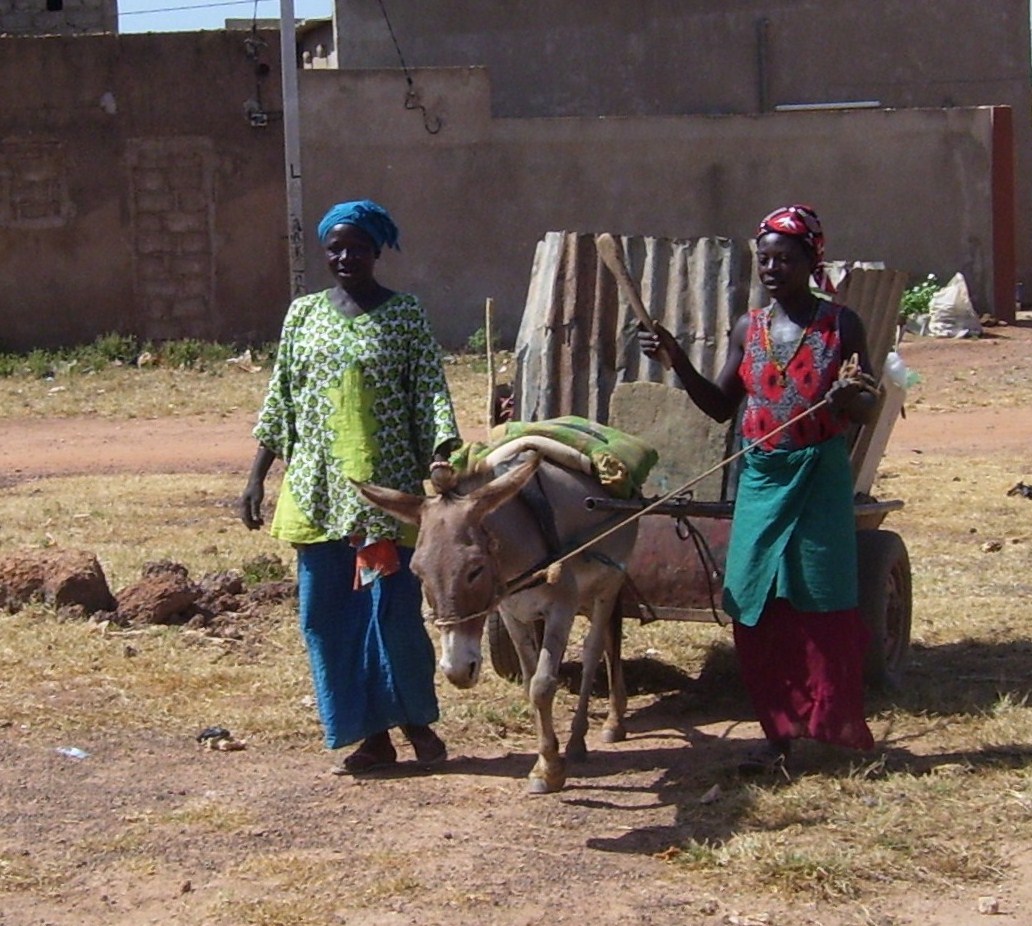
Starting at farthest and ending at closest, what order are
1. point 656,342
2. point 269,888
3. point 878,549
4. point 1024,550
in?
1. point 1024,550
2. point 878,549
3. point 656,342
4. point 269,888

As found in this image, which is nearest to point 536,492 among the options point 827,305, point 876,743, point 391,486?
point 391,486

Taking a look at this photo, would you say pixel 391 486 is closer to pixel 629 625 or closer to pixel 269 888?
pixel 269 888

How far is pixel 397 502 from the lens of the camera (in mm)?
5273

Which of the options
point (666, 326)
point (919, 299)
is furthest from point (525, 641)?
point (919, 299)

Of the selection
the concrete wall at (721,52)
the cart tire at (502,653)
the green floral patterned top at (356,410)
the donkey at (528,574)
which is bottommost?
the cart tire at (502,653)

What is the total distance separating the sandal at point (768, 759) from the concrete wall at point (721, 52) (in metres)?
20.0

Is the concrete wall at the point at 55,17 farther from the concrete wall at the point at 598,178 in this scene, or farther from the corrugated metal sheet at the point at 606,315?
the corrugated metal sheet at the point at 606,315

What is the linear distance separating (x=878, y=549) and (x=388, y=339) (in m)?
2.09

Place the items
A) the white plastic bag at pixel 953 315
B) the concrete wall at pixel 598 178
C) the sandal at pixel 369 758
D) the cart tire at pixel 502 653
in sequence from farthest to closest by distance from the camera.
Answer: the concrete wall at pixel 598 178 < the white plastic bag at pixel 953 315 < the cart tire at pixel 502 653 < the sandal at pixel 369 758

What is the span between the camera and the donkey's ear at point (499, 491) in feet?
17.0

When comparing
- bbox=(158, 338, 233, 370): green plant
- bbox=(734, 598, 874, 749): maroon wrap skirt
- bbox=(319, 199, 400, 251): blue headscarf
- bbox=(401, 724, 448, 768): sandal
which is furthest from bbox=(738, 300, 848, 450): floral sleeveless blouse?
bbox=(158, 338, 233, 370): green plant

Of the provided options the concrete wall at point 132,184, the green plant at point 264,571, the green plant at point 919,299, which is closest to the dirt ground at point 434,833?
the green plant at point 264,571

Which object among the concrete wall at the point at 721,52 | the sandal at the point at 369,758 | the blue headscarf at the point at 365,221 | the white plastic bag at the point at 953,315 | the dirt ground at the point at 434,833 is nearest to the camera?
the dirt ground at the point at 434,833

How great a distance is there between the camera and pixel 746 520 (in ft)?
18.6
